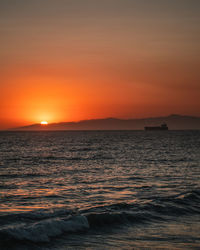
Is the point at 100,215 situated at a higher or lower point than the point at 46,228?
lower

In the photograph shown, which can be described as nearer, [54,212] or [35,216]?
[35,216]

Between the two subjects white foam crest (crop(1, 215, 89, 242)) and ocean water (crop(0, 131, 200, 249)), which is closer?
ocean water (crop(0, 131, 200, 249))

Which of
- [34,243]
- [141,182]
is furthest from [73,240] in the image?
[141,182]

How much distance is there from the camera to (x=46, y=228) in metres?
10.4

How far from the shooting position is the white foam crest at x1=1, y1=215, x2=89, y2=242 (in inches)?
384

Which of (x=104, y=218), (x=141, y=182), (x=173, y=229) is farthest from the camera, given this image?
(x=141, y=182)

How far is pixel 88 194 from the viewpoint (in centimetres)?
1678

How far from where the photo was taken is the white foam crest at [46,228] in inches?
384

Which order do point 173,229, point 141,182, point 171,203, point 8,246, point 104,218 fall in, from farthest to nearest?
point 141,182 < point 171,203 < point 104,218 < point 173,229 < point 8,246

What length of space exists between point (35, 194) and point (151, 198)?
6.24 m

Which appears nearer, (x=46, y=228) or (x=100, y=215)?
(x=46, y=228)

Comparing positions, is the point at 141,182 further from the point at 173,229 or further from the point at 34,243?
the point at 34,243

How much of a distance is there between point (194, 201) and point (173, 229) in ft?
17.6

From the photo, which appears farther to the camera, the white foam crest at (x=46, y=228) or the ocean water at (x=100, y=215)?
the white foam crest at (x=46, y=228)
